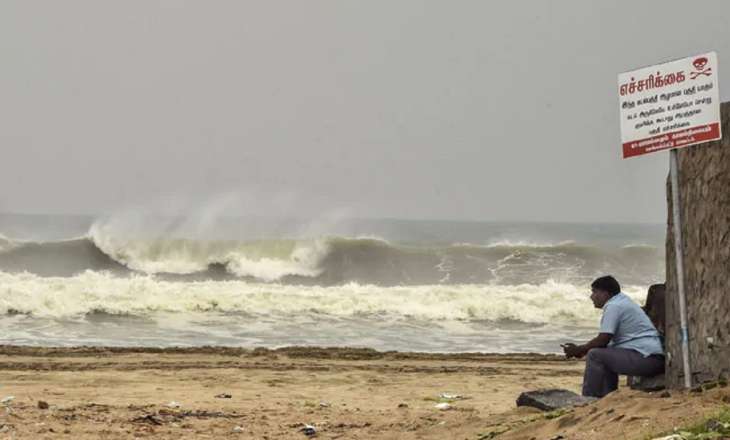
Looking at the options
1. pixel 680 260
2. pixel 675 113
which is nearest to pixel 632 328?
pixel 680 260

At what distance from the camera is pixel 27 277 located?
23.0m

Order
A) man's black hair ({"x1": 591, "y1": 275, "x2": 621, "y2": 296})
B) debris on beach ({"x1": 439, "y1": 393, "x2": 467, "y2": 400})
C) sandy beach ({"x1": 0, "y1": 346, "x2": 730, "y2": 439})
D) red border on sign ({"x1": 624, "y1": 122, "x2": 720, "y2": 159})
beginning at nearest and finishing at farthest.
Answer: red border on sign ({"x1": 624, "y1": 122, "x2": 720, "y2": 159}), sandy beach ({"x1": 0, "y1": 346, "x2": 730, "y2": 439}), man's black hair ({"x1": 591, "y1": 275, "x2": 621, "y2": 296}), debris on beach ({"x1": 439, "y1": 393, "x2": 467, "y2": 400})

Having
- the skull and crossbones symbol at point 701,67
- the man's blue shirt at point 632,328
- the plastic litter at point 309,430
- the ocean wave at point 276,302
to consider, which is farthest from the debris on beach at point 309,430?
the ocean wave at point 276,302

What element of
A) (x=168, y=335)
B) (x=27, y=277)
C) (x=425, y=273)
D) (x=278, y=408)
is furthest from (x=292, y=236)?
(x=278, y=408)

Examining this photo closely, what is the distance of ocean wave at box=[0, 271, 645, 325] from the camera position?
58.6 ft

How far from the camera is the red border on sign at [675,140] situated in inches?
200

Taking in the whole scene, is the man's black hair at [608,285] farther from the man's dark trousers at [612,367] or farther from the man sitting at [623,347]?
the man's dark trousers at [612,367]

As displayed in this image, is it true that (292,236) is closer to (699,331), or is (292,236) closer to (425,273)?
(425,273)

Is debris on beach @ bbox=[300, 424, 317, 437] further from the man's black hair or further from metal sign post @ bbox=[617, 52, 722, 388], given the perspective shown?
metal sign post @ bbox=[617, 52, 722, 388]

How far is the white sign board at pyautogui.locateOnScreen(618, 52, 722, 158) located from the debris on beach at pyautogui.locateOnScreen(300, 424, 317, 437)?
10.6 feet

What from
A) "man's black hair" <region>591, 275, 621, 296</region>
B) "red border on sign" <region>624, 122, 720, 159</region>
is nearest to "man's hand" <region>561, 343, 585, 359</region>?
"man's black hair" <region>591, 275, 621, 296</region>

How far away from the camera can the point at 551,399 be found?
268 inches

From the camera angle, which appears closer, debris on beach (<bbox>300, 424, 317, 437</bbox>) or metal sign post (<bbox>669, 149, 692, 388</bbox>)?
metal sign post (<bbox>669, 149, 692, 388</bbox>)

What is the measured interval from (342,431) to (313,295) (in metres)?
13.2
